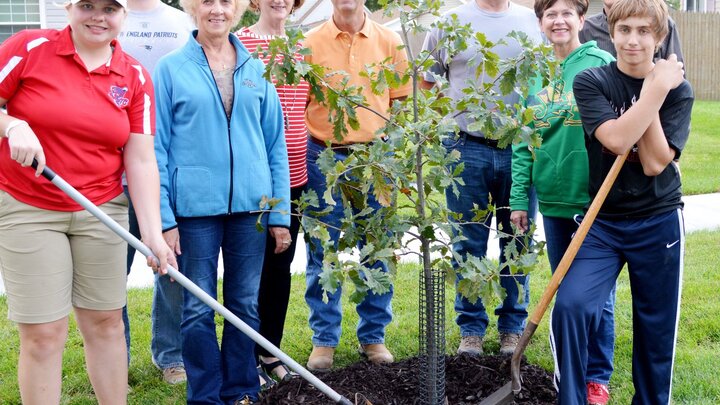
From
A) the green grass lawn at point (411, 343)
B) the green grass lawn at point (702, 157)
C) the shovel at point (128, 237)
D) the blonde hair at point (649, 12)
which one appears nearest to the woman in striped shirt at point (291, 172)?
the green grass lawn at point (411, 343)

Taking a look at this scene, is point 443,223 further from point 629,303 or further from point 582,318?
point 629,303

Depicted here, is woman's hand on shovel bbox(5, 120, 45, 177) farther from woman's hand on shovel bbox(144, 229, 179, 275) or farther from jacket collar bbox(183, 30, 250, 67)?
jacket collar bbox(183, 30, 250, 67)

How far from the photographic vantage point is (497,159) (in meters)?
4.95

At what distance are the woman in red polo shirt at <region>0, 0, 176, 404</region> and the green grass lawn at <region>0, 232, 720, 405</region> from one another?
1.16 meters

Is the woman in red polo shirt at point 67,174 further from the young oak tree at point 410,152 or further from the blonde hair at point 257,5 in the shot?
the blonde hair at point 257,5

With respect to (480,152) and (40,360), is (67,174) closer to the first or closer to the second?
(40,360)

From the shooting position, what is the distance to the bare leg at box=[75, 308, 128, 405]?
3807 mm

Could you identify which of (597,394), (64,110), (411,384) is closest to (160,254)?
(64,110)

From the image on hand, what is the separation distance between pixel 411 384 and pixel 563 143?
1.48m

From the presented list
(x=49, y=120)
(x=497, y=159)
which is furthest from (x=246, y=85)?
(x=497, y=159)

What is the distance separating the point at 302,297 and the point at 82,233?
10.0ft

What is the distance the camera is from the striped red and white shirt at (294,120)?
4711 mm

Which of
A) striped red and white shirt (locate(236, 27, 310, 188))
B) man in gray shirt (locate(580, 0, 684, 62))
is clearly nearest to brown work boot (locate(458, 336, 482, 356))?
striped red and white shirt (locate(236, 27, 310, 188))

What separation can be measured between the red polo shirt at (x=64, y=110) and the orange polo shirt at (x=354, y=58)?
137cm
